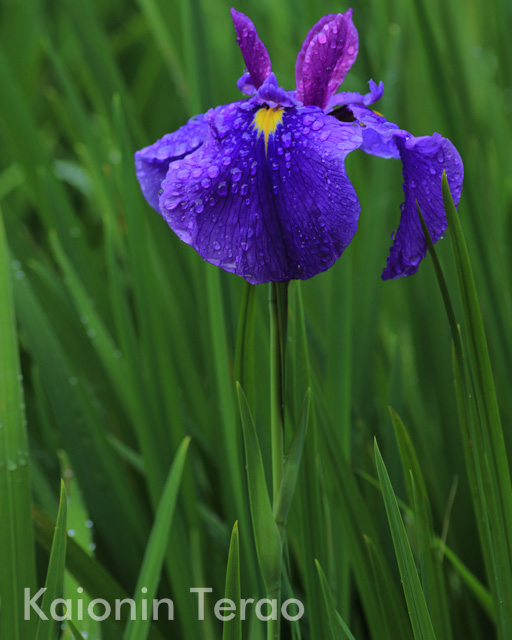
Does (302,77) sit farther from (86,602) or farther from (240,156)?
(86,602)

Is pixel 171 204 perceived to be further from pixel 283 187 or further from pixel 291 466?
pixel 291 466

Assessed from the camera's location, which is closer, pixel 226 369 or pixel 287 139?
pixel 287 139

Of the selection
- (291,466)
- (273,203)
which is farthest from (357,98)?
(291,466)

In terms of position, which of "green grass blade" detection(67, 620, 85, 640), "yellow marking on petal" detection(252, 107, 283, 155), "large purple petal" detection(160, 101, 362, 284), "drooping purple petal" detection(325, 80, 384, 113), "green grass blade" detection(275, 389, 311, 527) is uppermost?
"drooping purple petal" detection(325, 80, 384, 113)

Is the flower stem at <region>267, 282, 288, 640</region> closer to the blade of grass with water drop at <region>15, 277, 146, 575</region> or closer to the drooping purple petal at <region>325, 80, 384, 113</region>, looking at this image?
the drooping purple petal at <region>325, 80, 384, 113</region>

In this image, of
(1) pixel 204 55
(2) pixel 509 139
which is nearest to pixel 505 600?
(1) pixel 204 55

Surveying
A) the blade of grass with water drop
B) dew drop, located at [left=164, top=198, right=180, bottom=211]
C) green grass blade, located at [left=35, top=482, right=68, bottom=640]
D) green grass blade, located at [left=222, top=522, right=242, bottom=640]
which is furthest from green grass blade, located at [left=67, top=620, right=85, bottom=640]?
dew drop, located at [left=164, top=198, right=180, bottom=211]
